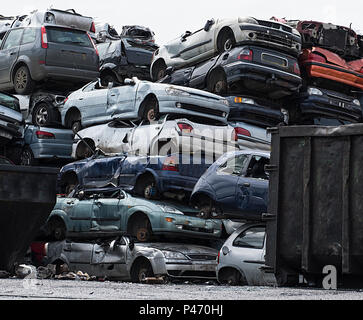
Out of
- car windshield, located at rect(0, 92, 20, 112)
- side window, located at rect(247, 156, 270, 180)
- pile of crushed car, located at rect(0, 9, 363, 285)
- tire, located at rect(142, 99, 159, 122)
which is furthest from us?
car windshield, located at rect(0, 92, 20, 112)

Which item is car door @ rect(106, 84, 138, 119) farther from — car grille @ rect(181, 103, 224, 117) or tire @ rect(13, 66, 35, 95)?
tire @ rect(13, 66, 35, 95)

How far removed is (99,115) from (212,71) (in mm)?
2656

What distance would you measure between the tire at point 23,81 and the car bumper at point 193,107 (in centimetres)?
586

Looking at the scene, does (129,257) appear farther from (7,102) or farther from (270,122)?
(7,102)

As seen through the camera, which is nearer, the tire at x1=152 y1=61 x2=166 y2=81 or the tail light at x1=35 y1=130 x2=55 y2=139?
the tail light at x1=35 y1=130 x2=55 y2=139

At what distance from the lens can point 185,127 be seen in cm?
1498

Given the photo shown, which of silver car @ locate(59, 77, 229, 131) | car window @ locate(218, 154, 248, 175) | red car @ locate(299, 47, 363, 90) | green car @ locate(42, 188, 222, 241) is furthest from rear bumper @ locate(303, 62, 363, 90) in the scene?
car window @ locate(218, 154, 248, 175)

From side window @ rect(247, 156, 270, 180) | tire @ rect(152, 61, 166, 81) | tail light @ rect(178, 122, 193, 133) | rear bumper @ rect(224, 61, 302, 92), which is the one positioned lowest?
side window @ rect(247, 156, 270, 180)

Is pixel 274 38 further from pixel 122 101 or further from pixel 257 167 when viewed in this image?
pixel 257 167

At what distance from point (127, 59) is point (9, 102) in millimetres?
6206

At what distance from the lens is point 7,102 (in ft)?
61.3

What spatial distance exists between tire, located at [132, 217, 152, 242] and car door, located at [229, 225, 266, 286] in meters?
2.54

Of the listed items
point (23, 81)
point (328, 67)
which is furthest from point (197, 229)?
point (23, 81)

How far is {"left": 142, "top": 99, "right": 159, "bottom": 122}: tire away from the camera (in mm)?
15909
